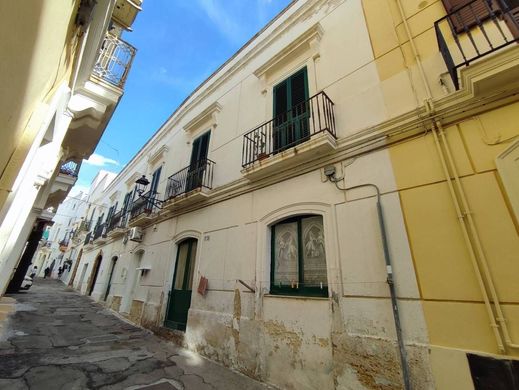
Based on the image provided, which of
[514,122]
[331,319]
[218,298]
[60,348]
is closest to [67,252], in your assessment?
[60,348]

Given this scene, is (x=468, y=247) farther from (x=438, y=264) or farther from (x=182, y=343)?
(x=182, y=343)

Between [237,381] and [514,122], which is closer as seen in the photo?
[514,122]

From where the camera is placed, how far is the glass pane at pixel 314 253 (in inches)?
169

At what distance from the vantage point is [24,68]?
5.91 feet

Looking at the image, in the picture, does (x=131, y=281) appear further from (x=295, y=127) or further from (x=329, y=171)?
(x=329, y=171)

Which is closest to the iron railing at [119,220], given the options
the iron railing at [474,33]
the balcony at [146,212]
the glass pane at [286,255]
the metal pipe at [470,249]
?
the balcony at [146,212]

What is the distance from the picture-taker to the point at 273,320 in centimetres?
450

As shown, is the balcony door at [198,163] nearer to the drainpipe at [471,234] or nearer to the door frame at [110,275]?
the drainpipe at [471,234]

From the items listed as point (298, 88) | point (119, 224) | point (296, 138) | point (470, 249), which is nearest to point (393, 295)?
point (470, 249)

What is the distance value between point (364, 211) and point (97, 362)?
5788 mm

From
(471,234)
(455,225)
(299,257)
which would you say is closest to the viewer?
(471,234)

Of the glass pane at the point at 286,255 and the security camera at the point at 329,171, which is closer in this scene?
the security camera at the point at 329,171

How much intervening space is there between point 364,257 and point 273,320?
2067 millimetres

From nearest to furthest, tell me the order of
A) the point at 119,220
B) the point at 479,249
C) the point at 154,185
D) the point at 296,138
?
the point at 479,249 < the point at 296,138 < the point at 154,185 < the point at 119,220
